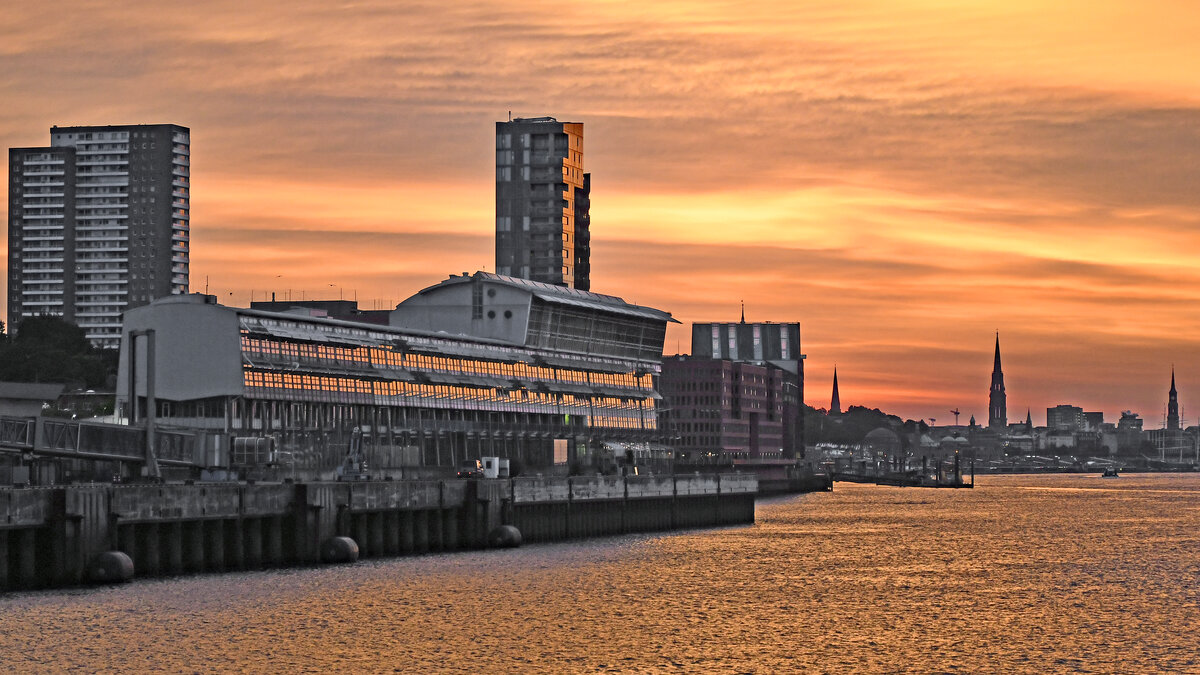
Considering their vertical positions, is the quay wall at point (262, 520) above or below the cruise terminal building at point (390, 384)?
below

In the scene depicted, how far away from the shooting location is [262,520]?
9238cm

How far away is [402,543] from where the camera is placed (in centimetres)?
10425

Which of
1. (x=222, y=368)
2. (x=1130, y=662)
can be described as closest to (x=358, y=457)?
(x=222, y=368)

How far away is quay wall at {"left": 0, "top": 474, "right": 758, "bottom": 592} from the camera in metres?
77.8

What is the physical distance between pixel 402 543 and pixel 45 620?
37.3 metres

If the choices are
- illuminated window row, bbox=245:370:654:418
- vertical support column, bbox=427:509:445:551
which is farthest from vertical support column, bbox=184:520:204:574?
illuminated window row, bbox=245:370:654:418

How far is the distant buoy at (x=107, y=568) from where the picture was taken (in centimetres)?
7888

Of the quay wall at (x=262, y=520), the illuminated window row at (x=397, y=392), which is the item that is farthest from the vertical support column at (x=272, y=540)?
the illuminated window row at (x=397, y=392)

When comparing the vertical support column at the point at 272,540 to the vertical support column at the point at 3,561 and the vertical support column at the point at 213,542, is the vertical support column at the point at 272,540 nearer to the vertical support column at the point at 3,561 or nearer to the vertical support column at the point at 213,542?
the vertical support column at the point at 213,542

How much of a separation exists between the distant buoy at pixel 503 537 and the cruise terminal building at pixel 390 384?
14.7 meters

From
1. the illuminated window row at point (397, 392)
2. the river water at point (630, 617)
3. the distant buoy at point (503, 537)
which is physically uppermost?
the illuminated window row at point (397, 392)

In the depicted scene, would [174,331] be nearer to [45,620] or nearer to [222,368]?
[222,368]

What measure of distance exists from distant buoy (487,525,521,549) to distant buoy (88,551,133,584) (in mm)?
36292

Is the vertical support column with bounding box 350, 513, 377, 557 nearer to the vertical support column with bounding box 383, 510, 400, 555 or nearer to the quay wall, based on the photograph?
the quay wall
